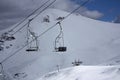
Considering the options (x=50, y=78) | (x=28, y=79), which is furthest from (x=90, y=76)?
(x=28, y=79)

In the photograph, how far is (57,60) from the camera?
18600cm

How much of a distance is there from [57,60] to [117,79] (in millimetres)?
178379

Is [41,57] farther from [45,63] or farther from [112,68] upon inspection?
[112,68]

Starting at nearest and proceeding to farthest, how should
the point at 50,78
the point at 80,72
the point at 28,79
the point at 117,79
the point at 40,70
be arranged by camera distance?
the point at 117,79 → the point at 80,72 → the point at 50,78 → the point at 28,79 → the point at 40,70

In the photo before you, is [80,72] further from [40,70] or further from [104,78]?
[40,70]

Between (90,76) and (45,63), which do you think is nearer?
(90,76)

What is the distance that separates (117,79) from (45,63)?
167 m

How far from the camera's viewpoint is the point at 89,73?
9164 mm

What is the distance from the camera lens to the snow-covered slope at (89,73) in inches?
337

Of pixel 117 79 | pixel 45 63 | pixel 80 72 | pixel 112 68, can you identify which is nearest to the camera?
pixel 117 79

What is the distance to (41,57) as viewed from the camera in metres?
192

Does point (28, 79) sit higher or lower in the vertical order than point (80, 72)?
lower

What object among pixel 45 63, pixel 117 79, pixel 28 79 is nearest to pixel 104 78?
pixel 117 79

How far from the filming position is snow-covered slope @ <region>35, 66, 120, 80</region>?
856cm
